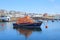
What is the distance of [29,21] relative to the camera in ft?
41.5

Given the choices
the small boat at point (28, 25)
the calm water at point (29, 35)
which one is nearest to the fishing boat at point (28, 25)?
Answer: the small boat at point (28, 25)

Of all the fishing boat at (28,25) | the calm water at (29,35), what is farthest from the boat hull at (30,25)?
the calm water at (29,35)

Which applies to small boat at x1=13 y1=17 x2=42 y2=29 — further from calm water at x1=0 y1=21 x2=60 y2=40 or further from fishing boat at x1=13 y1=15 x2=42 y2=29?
calm water at x1=0 y1=21 x2=60 y2=40

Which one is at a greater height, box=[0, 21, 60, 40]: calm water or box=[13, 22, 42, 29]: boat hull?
box=[0, 21, 60, 40]: calm water

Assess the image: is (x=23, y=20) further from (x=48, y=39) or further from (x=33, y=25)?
(x=48, y=39)

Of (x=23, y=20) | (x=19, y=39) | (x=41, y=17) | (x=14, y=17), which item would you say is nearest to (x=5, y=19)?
(x=14, y=17)

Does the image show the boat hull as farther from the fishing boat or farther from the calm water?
the calm water

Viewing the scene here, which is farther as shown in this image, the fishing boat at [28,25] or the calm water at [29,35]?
the fishing boat at [28,25]

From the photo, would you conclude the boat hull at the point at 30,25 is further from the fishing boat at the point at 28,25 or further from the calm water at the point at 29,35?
the calm water at the point at 29,35

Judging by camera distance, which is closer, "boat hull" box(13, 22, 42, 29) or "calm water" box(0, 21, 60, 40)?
"calm water" box(0, 21, 60, 40)

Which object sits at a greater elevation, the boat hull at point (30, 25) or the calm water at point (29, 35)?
the calm water at point (29, 35)

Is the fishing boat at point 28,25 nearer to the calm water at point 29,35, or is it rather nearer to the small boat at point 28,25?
the small boat at point 28,25

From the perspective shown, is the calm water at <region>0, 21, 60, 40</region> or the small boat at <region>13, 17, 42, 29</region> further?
the small boat at <region>13, 17, 42, 29</region>

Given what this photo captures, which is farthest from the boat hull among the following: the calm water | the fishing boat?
the calm water
